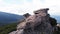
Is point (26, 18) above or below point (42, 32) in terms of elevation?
above

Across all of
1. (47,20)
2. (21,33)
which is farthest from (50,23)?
(21,33)

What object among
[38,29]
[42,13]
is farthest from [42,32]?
[42,13]

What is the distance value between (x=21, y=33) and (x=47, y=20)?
18.7 feet

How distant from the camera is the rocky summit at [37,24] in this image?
3154 cm

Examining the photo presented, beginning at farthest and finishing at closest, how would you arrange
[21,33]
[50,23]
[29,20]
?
[50,23] → [29,20] → [21,33]

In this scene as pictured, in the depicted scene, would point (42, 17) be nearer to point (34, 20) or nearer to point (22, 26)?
point (34, 20)

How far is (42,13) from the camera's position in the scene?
33.6m

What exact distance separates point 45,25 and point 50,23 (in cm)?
218

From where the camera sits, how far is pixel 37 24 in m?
32.6

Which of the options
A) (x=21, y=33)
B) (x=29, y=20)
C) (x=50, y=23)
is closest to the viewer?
(x=21, y=33)

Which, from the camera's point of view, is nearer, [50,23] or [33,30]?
[33,30]

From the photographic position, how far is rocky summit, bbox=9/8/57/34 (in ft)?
103

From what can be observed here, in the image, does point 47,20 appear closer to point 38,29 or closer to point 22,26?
point 38,29

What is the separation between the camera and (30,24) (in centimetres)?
3194
